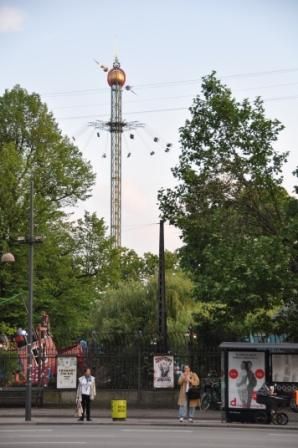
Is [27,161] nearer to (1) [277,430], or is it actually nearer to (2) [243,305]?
(2) [243,305]

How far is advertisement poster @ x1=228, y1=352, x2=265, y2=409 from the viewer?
2819cm

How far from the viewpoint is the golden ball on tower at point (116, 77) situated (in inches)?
4257

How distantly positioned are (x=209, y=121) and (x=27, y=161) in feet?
50.2

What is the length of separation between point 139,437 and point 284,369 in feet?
28.9

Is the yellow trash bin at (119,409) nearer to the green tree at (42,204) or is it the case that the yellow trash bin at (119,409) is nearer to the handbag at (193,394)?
the handbag at (193,394)

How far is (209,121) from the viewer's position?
3475 cm

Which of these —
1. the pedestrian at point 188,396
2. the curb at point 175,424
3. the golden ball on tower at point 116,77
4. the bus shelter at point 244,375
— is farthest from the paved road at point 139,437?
the golden ball on tower at point 116,77

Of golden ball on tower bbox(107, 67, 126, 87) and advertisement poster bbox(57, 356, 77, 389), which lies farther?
golden ball on tower bbox(107, 67, 126, 87)

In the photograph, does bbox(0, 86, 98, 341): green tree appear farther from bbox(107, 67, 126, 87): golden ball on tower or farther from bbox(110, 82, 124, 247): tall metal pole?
bbox(107, 67, 126, 87): golden ball on tower

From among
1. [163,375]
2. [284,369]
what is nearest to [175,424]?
[284,369]

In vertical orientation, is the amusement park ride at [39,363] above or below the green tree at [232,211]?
below

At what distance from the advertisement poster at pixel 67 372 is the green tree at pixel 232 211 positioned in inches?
219

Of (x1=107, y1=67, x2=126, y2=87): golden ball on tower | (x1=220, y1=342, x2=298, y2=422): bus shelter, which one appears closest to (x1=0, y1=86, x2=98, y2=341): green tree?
(x1=220, y1=342, x2=298, y2=422): bus shelter

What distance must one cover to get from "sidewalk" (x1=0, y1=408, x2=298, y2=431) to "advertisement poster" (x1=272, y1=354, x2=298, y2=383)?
1.40 meters
